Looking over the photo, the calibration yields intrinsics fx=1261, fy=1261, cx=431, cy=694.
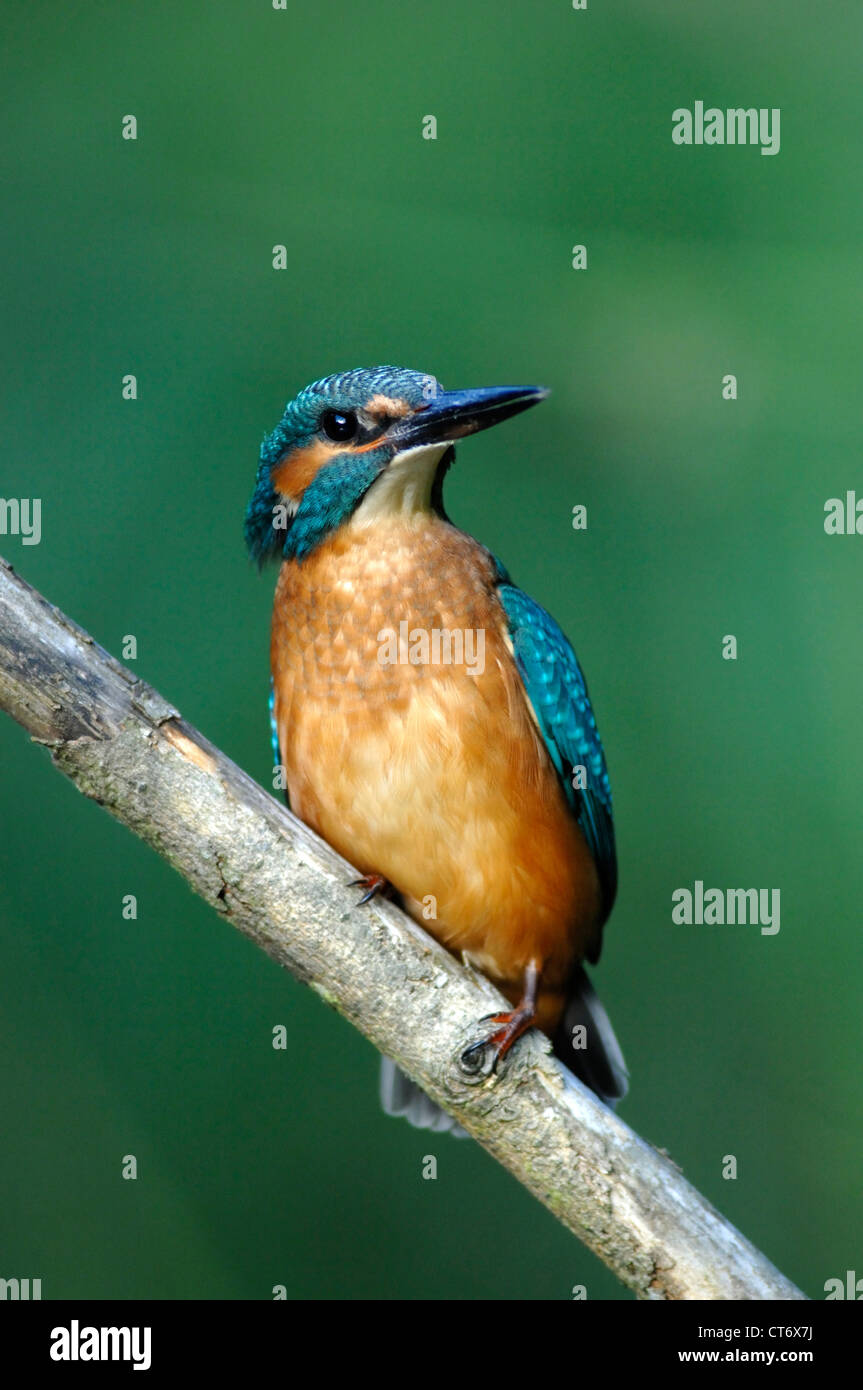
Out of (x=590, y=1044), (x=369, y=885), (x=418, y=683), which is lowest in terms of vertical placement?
(x=590, y=1044)

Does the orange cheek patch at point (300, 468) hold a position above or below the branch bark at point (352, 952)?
above

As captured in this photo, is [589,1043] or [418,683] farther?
[589,1043]

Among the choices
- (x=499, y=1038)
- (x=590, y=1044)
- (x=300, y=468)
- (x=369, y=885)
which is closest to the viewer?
(x=499, y=1038)

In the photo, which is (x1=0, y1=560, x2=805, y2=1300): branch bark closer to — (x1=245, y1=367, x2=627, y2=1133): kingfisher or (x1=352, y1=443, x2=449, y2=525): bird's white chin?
(x1=245, y1=367, x2=627, y2=1133): kingfisher

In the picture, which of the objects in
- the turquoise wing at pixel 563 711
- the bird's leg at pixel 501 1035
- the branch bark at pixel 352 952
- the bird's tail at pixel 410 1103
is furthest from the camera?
the bird's tail at pixel 410 1103

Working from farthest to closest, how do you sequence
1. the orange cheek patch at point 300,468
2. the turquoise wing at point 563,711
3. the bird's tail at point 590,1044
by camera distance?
1. the bird's tail at point 590,1044
2. the turquoise wing at point 563,711
3. the orange cheek patch at point 300,468

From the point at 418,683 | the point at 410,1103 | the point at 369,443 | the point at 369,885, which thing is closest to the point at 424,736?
the point at 418,683

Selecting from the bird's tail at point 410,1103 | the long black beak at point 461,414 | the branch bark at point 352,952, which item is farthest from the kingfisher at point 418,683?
the bird's tail at point 410,1103

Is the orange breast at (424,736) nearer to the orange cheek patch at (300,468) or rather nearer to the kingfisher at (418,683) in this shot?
the kingfisher at (418,683)

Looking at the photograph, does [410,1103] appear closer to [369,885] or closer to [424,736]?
[369,885]
